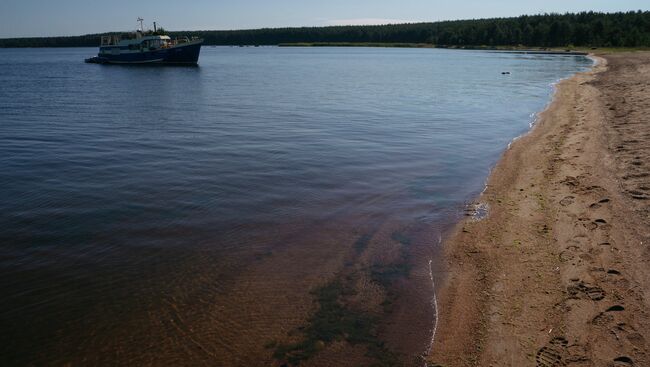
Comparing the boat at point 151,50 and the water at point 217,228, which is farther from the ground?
the boat at point 151,50

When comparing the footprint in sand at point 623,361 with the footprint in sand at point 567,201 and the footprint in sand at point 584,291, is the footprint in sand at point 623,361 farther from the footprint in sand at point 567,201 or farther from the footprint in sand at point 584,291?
the footprint in sand at point 567,201

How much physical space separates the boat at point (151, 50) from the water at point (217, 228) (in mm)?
64160

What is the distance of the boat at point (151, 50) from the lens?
8538 centimetres

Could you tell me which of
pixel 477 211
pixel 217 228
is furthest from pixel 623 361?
pixel 217 228

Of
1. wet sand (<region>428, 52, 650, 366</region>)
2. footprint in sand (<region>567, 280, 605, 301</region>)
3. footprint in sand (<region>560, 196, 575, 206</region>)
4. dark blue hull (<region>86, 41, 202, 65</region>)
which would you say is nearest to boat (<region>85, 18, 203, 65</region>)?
dark blue hull (<region>86, 41, 202, 65</region>)

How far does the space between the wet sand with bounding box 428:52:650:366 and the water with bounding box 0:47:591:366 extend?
70 centimetres

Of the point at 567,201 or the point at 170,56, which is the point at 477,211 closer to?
the point at 567,201

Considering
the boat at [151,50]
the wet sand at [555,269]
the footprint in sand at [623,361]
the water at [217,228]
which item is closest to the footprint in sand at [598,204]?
the wet sand at [555,269]

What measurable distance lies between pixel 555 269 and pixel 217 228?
7447 mm

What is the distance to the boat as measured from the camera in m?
85.4

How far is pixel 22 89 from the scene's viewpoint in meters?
43.5

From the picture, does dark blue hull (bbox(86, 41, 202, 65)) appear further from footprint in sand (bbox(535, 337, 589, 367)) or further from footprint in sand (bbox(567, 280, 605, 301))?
footprint in sand (bbox(535, 337, 589, 367))

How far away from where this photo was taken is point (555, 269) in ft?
27.7

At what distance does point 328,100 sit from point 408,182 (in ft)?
70.6
